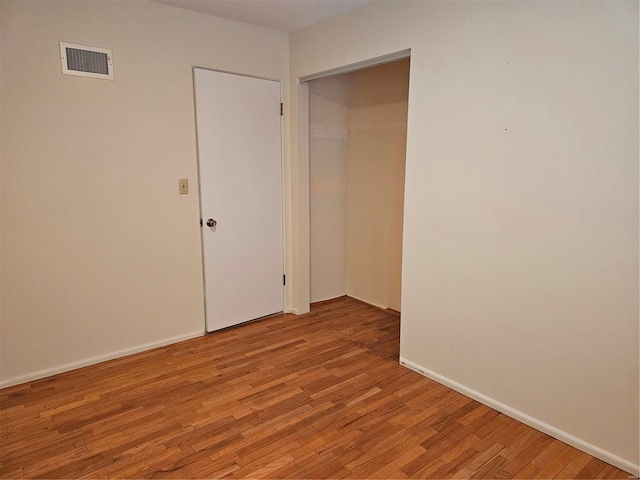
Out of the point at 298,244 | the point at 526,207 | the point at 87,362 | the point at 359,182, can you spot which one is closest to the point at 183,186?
the point at 298,244

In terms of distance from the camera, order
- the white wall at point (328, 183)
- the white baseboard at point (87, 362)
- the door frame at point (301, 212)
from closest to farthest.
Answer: the white baseboard at point (87, 362)
the door frame at point (301, 212)
the white wall at point (328, 183)

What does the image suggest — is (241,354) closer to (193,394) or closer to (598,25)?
(193,394)

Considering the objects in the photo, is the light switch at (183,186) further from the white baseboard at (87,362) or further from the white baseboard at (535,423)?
the white baseboard at (535,423)

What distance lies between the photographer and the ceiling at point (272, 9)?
291 centimetres

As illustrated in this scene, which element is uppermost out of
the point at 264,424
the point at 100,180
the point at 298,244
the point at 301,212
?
the point at 100,180

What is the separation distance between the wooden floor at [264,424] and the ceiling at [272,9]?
2.58 meters

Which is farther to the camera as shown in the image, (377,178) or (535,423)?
(377,178)

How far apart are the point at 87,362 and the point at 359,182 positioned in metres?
2.90

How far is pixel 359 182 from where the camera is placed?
4.28 meters

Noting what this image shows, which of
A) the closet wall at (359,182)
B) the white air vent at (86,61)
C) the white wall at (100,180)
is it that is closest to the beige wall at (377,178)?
the closet wall at (359,182)

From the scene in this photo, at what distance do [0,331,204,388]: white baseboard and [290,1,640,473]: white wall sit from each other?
6.05ft

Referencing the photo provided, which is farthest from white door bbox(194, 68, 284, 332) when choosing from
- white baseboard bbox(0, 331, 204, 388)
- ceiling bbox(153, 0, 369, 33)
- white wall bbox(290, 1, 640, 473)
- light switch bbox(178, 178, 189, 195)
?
white wall bbox(290, 1, 640, 473)

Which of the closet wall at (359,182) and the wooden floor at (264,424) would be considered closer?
the wooden floor at (264,424)

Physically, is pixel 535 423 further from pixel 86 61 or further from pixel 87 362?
pixel 86 61
